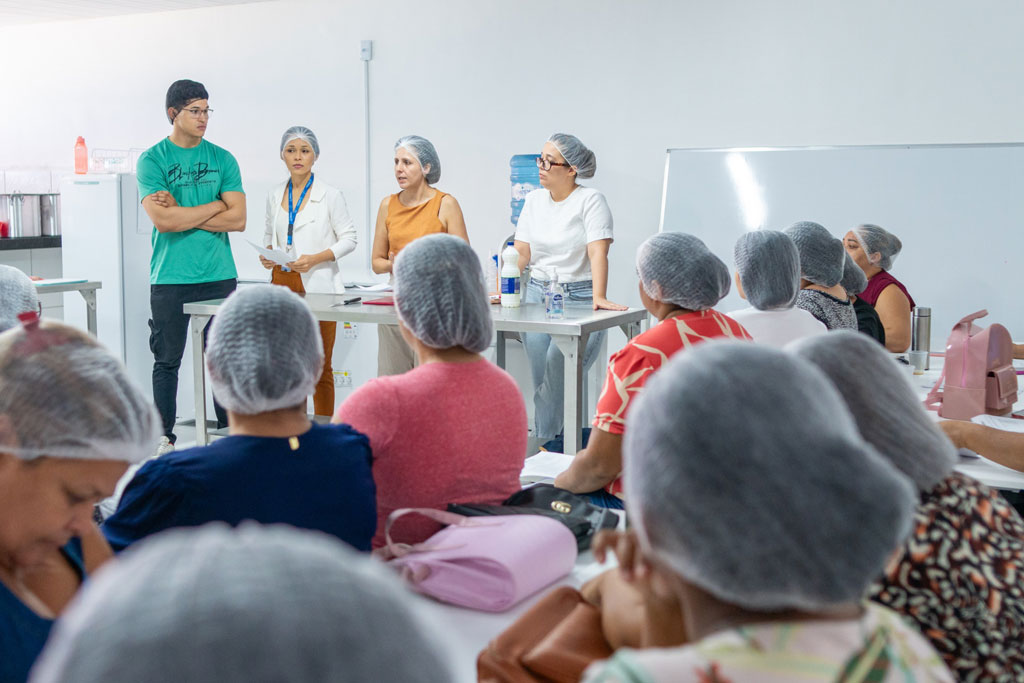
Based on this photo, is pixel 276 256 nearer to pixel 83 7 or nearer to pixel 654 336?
pixel 654 336

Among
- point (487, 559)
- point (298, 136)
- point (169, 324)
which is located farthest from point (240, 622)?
point (298, 136)

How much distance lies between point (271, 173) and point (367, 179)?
82 centimetres

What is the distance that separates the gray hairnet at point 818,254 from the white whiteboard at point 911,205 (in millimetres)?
1979

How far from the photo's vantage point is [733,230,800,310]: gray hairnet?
2795 mm

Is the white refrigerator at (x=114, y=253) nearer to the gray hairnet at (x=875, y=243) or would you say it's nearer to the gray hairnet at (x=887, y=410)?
the gray hairnet at (x=875, y=243)

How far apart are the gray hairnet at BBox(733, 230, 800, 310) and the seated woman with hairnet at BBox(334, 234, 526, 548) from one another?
107 centimetres

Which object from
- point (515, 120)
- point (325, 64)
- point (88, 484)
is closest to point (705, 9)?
point (515, 120)

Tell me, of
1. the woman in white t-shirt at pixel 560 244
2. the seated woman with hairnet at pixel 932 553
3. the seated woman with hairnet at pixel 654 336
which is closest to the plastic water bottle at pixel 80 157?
the woman in white t-shirt at pixel 560 244

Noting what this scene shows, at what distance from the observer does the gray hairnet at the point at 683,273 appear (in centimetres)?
254

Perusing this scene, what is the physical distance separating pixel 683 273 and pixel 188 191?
275cm

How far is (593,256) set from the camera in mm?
A: 4426

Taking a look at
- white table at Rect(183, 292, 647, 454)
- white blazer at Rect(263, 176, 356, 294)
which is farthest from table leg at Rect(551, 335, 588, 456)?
white blazer at Rect(263, 176, 356, 294)

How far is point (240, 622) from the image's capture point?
0.41 m

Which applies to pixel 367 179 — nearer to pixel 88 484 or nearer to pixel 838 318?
pixel 838 318
